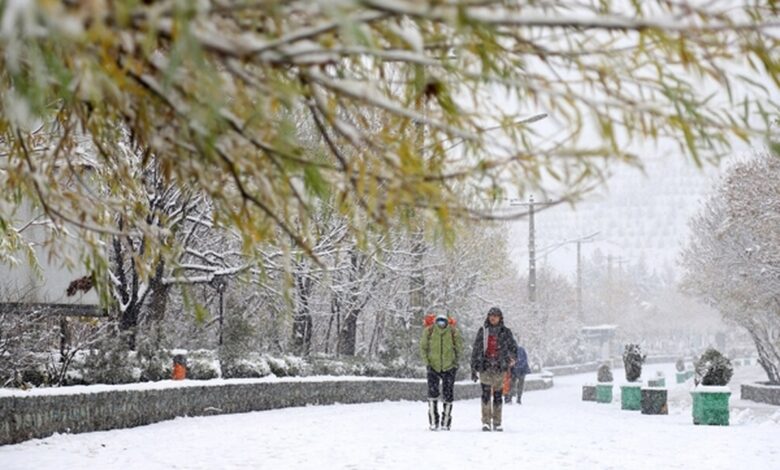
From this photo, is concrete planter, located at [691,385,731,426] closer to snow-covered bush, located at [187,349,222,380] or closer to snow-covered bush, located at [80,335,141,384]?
snow-covered bush, located at [187,349,222,380]

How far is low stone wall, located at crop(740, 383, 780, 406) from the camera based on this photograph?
31.0 meters

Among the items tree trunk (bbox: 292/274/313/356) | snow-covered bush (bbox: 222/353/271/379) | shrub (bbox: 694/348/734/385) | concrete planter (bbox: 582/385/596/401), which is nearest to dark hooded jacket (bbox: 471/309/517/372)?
shrub (bbox: 694/348/734/385)

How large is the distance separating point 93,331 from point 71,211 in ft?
41.0

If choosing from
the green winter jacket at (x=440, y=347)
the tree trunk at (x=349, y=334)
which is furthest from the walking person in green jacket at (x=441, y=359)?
the tree trunk at (x=349, y=334)

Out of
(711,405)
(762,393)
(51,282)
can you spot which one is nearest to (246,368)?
(51,282)

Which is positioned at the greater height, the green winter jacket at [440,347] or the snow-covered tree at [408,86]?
the snow-covered tree at [408,86]

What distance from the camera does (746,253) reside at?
34062 mm

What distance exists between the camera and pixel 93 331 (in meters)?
17.3

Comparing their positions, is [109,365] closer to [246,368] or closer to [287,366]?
[246,368]

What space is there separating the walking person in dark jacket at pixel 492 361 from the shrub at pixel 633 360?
10.9 metres

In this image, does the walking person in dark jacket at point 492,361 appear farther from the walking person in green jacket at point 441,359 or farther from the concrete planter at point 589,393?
the concrete planter at point 589,393

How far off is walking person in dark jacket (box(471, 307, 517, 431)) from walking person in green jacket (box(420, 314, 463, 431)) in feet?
1.09

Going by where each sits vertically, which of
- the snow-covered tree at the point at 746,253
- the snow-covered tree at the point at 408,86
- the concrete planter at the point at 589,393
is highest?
the snow-covered tree at the point at 746,253

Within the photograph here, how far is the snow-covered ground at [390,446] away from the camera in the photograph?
11242mm
